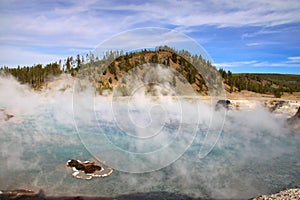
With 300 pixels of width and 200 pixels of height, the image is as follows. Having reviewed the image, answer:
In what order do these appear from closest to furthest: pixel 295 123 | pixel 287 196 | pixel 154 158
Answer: pixel 287 196
pixel 154 158
pixel 295 123

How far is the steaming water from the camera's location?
994 cm

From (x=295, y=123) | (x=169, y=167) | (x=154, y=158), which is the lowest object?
(x=169, y=167)

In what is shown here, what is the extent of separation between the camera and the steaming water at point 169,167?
32.6ft

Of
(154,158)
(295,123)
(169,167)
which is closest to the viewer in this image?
(169,167)

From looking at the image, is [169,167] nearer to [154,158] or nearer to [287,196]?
[154,158]

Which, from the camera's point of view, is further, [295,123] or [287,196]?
[295,123]

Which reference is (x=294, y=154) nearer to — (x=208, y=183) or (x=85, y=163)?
(x=208, y=183)

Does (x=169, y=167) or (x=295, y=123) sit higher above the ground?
(x=295, y=123)

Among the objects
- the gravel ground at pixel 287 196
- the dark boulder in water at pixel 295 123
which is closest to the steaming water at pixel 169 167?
the gravel ground at pixel 287 196

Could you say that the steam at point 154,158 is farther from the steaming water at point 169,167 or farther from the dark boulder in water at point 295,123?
the dark boulder in water at point 295,123

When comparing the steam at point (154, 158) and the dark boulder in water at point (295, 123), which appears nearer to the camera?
the steam at point (154, 158)

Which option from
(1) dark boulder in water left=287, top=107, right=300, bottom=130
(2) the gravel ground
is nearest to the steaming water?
(2) the gravel ground

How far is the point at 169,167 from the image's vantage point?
1236 centimetres

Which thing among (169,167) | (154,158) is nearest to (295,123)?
(154,158)
